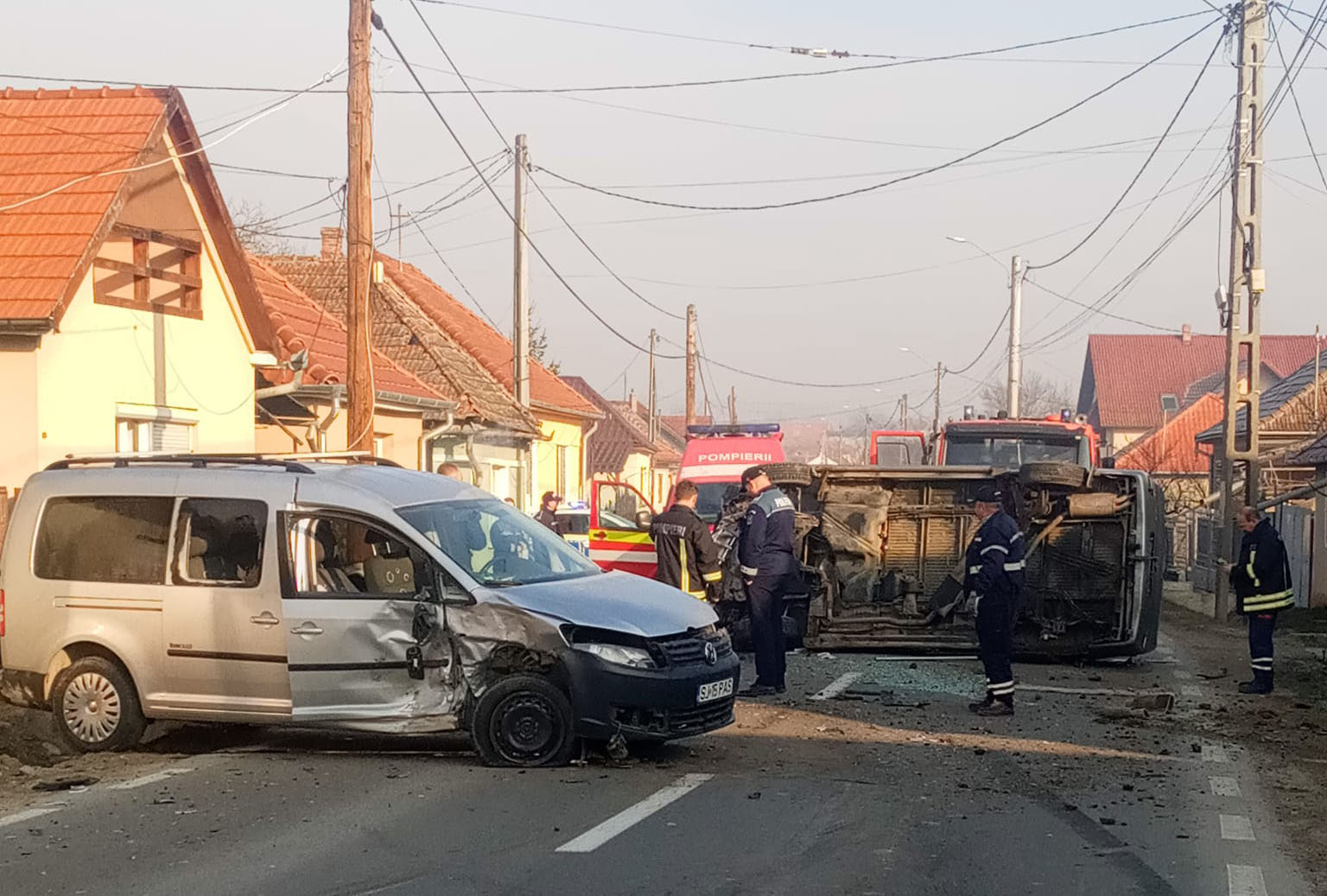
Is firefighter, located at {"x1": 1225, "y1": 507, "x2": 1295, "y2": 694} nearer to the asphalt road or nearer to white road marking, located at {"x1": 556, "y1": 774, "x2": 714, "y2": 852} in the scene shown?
the asphalt road

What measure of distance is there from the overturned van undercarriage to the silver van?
5.49m

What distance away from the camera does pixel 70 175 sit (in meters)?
17.0

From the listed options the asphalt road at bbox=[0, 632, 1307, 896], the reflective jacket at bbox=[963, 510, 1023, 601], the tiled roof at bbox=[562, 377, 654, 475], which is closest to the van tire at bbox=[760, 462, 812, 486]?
the reflective jacket at bbox=[963, 510, 1023, 601]

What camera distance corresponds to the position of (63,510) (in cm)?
1050

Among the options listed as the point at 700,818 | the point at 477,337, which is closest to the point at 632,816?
the point at 700,818

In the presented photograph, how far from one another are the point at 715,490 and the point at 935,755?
14.1m

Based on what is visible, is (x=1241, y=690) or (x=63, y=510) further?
(x=1241, y=690)

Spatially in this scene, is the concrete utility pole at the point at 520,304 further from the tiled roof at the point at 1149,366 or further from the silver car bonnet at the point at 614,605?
the tiled roof at the point at 1149,366

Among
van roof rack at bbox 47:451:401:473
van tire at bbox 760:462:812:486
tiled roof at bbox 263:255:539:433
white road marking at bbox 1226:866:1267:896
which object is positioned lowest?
white road marking at bbox 1226:866:1267:896

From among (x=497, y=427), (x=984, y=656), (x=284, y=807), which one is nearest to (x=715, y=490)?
(x=497, y=427)

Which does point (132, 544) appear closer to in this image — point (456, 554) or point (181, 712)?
point (181, 712)

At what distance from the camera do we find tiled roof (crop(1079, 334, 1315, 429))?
82.2 metres

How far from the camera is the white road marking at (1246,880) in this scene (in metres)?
6.51

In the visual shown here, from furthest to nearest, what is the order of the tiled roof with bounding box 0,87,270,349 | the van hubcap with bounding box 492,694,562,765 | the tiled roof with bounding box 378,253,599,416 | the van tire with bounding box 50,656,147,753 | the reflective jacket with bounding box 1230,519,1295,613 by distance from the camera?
the tiled roof with bounding box 378,253,599,416
the tiled roof with bounding box 0,87,270,349
the reflective jacket with bounding box 1230,519,1295,613
the van tire with bounding box 50,656,147,753
the van hubcap with bounding box 492,694,562,765
